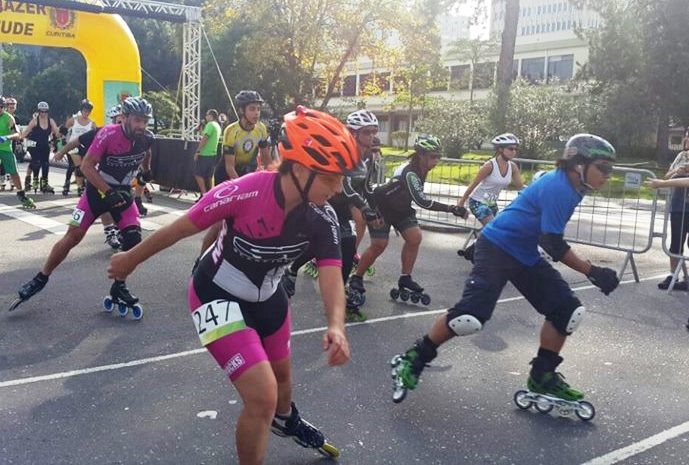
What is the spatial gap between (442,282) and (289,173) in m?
5.89

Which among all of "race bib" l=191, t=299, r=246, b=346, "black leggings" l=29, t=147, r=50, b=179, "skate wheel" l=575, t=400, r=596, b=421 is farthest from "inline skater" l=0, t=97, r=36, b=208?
"skate wheel" l=575, t=400, r=596, b=421

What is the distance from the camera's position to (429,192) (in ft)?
46.4

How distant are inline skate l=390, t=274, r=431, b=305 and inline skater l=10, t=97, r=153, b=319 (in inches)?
105

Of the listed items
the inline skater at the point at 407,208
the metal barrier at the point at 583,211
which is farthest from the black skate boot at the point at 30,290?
the metal barrier at the point at 583,211

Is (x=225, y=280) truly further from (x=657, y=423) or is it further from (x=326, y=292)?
(x=657, y=423)

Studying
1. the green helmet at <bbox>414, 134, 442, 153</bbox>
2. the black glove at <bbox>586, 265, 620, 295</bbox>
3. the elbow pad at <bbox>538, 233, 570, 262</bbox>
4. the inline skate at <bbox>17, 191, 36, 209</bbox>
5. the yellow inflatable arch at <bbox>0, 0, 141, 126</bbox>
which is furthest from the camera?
the yellow inflatable arch at <bbox>0, 0, 141, 126</bbox>

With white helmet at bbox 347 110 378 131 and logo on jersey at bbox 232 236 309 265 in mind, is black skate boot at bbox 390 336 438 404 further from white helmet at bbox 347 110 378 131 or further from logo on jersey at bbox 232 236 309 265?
white helmet at bbox 347 110 378 131

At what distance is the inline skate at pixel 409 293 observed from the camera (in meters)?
7.55

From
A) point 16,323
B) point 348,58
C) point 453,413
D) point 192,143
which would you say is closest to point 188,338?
point 16,323

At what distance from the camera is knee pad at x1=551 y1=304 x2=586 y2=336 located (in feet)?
15.0

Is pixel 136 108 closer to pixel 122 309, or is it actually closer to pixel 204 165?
pixel 122 309

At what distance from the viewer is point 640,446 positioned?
4.23 metres

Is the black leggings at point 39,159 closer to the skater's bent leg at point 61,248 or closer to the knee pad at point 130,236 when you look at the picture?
the skater's bent leg at point 61,248

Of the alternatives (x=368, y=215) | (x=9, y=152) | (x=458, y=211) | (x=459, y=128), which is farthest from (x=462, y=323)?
(x=459, y=128)
